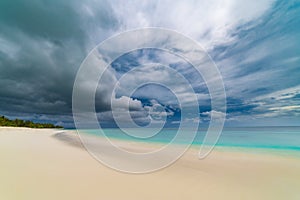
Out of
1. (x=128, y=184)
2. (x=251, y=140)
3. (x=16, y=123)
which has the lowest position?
(x=128, y=184)

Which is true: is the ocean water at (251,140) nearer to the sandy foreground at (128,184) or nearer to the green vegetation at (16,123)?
the sandy foreground at (128,184)

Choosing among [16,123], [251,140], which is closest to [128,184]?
[251,140]

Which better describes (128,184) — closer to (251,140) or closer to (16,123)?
(251,140)

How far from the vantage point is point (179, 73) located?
21.5ft

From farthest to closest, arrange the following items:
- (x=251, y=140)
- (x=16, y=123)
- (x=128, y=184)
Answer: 1. (x=16, y=123)
2. (x=251, y=140)
3. (x=128, y=184)

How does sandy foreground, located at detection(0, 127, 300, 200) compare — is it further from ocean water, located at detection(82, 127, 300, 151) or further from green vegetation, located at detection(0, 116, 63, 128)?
green vegetation, located at detection(0, 116, 63, 128)

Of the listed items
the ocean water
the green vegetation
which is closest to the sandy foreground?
the ocean water

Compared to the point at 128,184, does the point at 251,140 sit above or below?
above

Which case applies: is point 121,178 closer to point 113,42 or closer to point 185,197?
point 185,197

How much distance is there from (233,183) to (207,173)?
34.5 inches

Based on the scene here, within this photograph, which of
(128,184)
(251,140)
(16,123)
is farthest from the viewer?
(16,123)

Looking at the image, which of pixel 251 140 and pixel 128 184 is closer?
pixel 128 184

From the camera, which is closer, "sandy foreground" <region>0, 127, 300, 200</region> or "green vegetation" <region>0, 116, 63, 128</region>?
"sandy foreground" <region>0, 127, 300, 200</region>

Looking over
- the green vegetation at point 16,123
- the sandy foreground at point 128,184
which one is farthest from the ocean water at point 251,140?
the green vegetation at point 16,123
